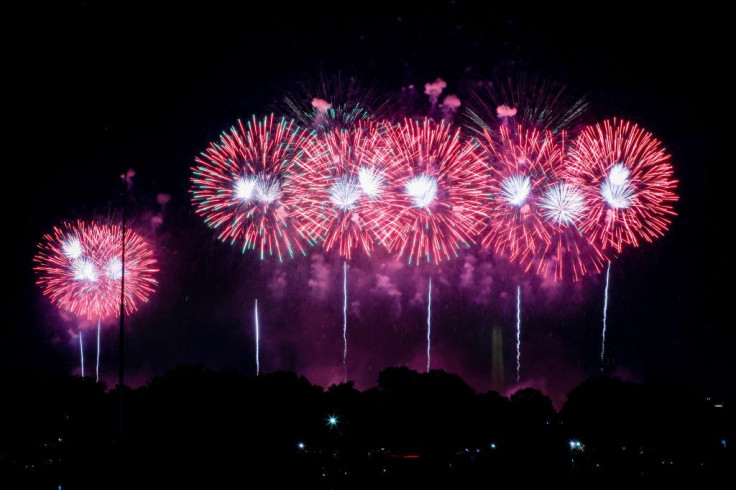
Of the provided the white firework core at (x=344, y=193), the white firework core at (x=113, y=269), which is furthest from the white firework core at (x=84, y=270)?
the white firework core at (x=344, y=193)

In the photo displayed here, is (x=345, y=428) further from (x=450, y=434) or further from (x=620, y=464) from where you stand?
(x=620, y=464)

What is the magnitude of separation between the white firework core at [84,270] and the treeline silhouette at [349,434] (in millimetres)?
6668

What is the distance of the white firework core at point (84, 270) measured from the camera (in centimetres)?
2984

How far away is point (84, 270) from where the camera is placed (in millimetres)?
30078

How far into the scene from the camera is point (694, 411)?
3072 cm

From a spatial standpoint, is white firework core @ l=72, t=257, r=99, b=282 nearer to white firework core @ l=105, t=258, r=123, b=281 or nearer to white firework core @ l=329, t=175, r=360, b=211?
white firework core @ l=105, t=258, r=123, b=281

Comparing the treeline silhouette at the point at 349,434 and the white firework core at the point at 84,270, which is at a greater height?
the white firework core at the point at 84,270

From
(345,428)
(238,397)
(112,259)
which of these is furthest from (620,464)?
(112,259)

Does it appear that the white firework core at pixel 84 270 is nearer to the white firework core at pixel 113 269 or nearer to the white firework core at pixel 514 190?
the white firework core at pixel 113 269

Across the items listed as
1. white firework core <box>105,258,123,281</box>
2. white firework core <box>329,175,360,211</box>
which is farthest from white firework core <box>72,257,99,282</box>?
white firework core <box>329,175,360,211</box>

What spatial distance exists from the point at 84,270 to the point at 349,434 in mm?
13397

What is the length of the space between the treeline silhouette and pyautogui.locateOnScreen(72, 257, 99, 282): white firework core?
6.67m

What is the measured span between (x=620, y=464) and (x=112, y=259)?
22.0 metres

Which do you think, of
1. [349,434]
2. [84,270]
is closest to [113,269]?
[84,270]
